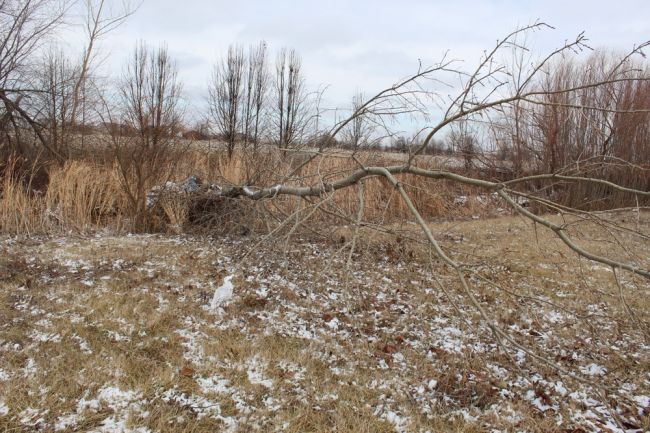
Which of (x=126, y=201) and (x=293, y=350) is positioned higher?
(x=126, y=201)

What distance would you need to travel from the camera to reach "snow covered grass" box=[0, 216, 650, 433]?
7.46ft

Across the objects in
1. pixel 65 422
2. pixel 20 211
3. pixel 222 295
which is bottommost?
pixel 65 422

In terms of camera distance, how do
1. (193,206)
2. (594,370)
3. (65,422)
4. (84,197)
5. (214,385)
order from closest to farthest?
(65,422) → (214,385) → (594,370) → (84,197) → (193,206)

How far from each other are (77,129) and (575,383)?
10.6 metres

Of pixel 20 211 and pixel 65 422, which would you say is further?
pixel 20 211

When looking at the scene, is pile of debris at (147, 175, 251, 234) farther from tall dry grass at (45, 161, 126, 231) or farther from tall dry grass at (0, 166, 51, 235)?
tall dry grass at (0, 166, 51, 235)

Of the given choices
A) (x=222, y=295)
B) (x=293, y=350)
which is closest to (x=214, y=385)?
(x=293, y=350)

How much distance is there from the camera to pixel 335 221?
19.9ft

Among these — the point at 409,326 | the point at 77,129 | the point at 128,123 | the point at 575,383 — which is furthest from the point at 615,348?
the point at 77,129

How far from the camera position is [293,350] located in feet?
9.67

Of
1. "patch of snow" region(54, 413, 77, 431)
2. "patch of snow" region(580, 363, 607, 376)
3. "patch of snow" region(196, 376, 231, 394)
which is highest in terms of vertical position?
"patch of snow" region(580, 363, 607, 376)

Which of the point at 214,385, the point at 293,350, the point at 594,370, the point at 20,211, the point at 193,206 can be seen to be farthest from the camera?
the point at 193,206

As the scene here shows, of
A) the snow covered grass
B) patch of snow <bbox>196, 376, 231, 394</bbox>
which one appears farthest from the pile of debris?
patch of snow <bbox>196, 376, 231, 394</bbox>

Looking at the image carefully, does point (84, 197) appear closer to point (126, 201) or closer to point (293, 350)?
point (126, 201)
